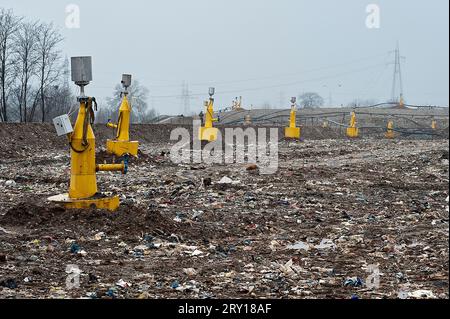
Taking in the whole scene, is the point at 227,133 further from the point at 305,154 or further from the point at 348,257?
the point at 348,257

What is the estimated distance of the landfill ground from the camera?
4.31 m

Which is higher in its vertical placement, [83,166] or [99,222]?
[83,166]

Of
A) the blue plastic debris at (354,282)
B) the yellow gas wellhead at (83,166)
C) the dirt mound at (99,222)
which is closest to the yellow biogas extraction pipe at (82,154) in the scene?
the yellow gas wellhead at (83,166)

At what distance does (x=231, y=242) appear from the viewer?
6012mm

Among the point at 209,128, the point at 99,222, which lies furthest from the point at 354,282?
the point at 209,128

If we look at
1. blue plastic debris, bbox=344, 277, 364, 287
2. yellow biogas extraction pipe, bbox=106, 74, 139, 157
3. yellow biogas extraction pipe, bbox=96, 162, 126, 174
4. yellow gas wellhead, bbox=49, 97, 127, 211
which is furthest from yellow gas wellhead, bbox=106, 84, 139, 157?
blue plastic debris, bbox=344, 277, 364, 287

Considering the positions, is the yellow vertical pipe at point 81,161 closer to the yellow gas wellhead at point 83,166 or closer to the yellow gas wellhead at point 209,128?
the yellow gas wellhead at point 83,166

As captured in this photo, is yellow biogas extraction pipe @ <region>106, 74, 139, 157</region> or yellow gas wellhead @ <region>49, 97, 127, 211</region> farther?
yellow biogas extraction pipe @ <region>106, 74, 139, 157</region>

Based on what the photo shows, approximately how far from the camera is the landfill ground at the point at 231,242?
4.31 meters

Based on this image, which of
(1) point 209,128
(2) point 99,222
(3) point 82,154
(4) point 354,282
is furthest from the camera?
(1) point 209,128

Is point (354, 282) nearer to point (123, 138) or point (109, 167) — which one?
point (109, 167)

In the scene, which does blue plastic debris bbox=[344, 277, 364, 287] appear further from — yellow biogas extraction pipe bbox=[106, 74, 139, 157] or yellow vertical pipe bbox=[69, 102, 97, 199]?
yellow biogas extraction pipe bbox=[106, 74, 139, 157]

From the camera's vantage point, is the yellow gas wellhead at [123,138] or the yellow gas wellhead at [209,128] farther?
the yellow gas wellhead at [209,128]

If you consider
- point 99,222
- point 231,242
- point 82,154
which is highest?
point 82,154
